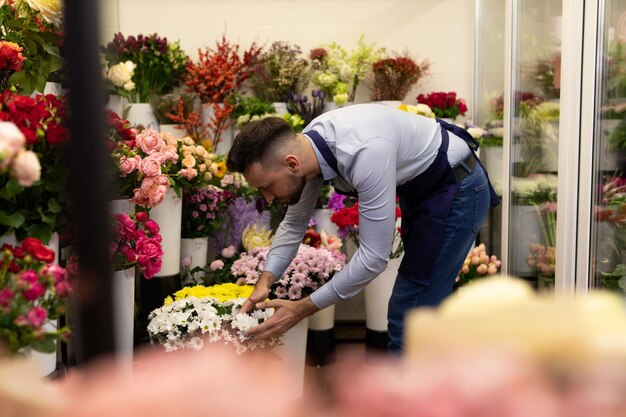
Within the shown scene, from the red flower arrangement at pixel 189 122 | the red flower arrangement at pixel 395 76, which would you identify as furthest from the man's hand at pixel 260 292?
the red flower arrangement at pixel 395 76

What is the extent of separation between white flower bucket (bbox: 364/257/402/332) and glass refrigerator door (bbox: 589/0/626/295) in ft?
4.20

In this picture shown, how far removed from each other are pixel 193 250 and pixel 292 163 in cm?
169

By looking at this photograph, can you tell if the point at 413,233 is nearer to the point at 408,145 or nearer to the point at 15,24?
the point at 408,145

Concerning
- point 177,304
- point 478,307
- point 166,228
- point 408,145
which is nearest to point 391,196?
point 408,145

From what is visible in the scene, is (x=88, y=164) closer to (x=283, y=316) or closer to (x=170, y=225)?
(x=283, y=316)

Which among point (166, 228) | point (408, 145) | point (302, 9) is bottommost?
point (166, 228)

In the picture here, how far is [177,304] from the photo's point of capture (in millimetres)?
2426

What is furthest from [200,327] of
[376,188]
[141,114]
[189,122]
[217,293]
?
[141,114]

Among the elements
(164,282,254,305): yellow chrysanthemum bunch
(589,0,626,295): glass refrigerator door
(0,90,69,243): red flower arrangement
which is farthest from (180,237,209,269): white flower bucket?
(0,90,69,243): red flower arrangement

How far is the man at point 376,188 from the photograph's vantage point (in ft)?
7.04

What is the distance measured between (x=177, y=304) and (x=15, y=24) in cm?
111

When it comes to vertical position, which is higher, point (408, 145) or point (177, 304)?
point (408, 145)

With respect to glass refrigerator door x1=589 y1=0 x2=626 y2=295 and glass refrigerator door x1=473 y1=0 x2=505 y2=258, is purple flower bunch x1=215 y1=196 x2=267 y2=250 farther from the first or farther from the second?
glass refrigerator door x1=589 y1=0 x2=626 y2=295

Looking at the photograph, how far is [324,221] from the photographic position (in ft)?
13.5
